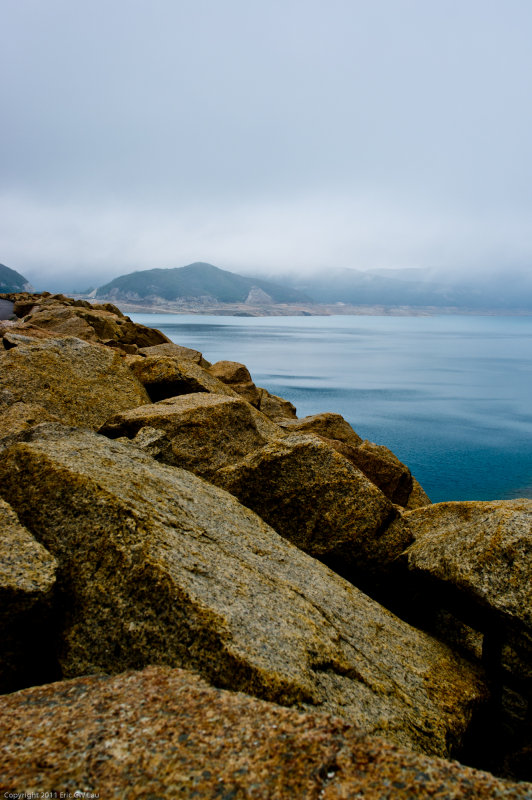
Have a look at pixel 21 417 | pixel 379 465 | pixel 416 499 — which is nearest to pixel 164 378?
pixel 21 417

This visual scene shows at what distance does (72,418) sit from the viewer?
834 cm

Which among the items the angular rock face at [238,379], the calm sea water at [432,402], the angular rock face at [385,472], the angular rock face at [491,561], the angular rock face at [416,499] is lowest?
the calm sea water at [432,402]

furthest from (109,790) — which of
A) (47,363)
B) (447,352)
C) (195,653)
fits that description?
(447,352)

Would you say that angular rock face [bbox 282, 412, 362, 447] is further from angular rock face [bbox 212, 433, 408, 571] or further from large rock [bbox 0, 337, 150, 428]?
angular rock face [bbox 212, 433, 408, 571]

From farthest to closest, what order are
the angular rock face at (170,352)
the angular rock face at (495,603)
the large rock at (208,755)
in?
the angular rock face at (170,352), the angular rock face at (495,603), the large rock at (208,755)

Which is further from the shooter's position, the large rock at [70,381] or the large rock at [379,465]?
the large rock at [379,465]

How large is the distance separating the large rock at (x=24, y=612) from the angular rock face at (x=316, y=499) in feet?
10.5

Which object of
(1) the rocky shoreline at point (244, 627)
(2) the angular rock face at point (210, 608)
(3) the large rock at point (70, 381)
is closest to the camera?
(1) the rocky shoreline at point (244, 627)

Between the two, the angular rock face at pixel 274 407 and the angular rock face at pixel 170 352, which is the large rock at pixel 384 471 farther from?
the angular rock face at pixel 170 352

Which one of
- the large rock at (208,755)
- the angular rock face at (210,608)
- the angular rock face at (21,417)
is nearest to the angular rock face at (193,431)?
the angular rock face at (21,417)

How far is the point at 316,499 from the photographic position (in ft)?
21.1

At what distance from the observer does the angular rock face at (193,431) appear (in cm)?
702

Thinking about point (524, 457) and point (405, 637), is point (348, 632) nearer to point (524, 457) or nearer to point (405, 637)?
point (405, 637)

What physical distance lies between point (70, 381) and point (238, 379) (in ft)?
26.0
